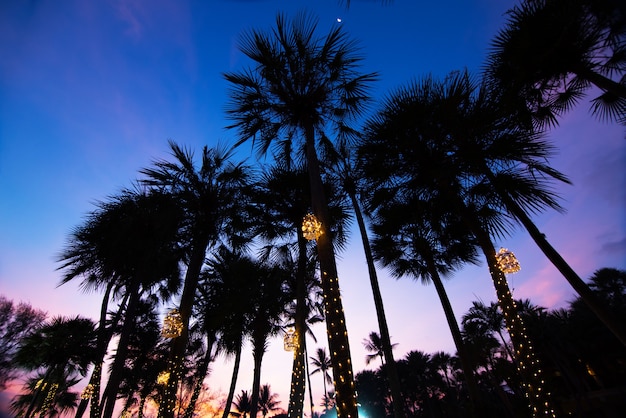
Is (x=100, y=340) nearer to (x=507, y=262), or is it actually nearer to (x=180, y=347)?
(x=180, y=347)

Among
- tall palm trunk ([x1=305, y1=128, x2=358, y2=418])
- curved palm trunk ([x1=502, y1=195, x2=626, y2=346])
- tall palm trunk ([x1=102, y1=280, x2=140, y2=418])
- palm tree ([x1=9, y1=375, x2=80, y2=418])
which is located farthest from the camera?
palm tree ([x1=9, y1=375, x2=80, y2=418])

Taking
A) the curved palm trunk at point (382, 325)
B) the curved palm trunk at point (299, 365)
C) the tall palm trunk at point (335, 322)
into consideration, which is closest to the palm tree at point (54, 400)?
the curved palm trunk at point (299, 365)

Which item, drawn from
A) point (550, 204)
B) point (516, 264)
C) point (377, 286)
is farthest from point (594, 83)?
point (377, 286)

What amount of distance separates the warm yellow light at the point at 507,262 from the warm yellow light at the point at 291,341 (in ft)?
21.6

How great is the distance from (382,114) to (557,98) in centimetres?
535

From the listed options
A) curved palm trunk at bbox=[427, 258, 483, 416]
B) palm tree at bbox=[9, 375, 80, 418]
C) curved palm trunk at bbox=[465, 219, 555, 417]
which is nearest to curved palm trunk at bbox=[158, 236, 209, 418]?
curved palm trunk at bbox=[465, 219, 555, 417]

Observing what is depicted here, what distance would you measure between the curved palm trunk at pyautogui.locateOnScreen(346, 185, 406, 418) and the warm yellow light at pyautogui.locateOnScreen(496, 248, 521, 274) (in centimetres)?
396

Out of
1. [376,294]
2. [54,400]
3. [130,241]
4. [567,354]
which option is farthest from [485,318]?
[54,400]

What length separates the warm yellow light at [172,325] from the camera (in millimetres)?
7867

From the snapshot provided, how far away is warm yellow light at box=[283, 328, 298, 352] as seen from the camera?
8708 mm

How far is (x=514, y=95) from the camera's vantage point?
769 centimetres

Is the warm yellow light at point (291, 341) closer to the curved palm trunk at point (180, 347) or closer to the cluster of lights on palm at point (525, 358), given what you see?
the curved palm trunk at point (180, 347)

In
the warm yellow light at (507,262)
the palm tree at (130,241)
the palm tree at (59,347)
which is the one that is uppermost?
the palm tree at (130,241)

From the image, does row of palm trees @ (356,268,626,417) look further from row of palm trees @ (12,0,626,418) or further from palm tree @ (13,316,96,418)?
palm tree @ (13,316,96,418)
